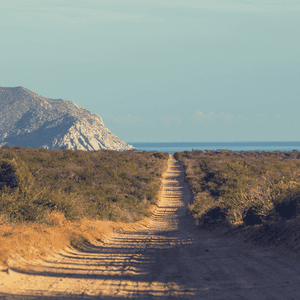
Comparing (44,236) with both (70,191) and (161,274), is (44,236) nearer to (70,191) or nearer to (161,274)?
(161,274)

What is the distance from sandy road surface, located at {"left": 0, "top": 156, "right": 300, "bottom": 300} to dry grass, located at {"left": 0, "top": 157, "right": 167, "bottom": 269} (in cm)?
44

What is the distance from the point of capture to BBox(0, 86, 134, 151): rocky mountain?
352 feet

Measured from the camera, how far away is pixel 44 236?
8.84 meters

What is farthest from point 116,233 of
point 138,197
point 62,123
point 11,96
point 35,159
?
point 11,96

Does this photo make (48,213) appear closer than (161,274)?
No

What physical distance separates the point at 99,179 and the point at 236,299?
18884mm

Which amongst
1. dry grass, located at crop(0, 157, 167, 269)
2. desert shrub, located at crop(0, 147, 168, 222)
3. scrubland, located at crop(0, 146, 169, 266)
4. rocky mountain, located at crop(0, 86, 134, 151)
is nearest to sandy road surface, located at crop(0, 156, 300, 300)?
dry grass, located at crop(0, 157, 167, 269)

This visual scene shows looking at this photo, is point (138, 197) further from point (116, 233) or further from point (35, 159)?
point (35, 159)

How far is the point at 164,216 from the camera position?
19.6 m

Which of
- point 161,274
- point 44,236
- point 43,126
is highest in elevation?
point 43,126

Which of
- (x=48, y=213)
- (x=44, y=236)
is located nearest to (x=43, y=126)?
(x=48, y=213)

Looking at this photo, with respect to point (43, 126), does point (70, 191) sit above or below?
below

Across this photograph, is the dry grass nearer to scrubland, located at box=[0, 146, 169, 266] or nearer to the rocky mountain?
scrubland, located at box=[0, 146, 169, 266]

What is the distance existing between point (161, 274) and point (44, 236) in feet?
13.5
